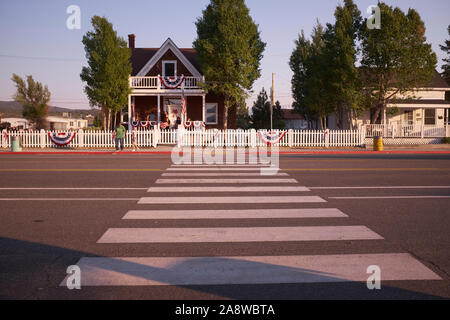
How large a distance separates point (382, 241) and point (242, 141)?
69.6 ft

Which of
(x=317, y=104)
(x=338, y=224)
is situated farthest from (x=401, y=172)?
(x=317, y=104)

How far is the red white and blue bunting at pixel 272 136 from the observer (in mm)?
27016

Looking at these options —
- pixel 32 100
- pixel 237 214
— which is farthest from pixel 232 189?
pixel 32 100

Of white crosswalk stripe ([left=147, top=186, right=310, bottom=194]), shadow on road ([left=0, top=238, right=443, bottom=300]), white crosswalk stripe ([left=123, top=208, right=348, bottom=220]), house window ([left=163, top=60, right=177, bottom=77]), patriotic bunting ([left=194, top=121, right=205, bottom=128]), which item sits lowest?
shadow on road ([left=0, top=238, right=443, bottom=300])

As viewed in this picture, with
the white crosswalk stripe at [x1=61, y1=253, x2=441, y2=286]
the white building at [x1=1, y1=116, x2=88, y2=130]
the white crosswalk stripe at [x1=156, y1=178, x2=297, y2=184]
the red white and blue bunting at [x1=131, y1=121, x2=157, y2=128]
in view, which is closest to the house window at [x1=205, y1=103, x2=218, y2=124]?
the red white and blue bunting at [x1=131, y1=121, x2=157, y2=128]

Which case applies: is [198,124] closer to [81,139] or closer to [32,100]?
[81,139]

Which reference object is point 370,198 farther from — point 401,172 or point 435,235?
point 401,172

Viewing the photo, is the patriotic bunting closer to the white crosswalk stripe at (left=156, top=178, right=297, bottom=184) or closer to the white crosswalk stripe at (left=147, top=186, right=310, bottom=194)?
the white crosswalk stripe at (left=156, top=178, right=297, bottom=184)

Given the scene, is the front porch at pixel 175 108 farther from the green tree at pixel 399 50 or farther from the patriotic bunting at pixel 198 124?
the green tree at pixel 399 50

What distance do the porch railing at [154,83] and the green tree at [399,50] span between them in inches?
485

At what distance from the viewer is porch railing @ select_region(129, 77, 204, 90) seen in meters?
31.0

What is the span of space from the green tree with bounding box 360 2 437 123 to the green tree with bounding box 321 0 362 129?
0.99 m

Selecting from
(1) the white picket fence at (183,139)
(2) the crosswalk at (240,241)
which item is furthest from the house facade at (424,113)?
(2) the crosswalk at (240,241)

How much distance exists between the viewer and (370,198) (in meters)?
8.74
